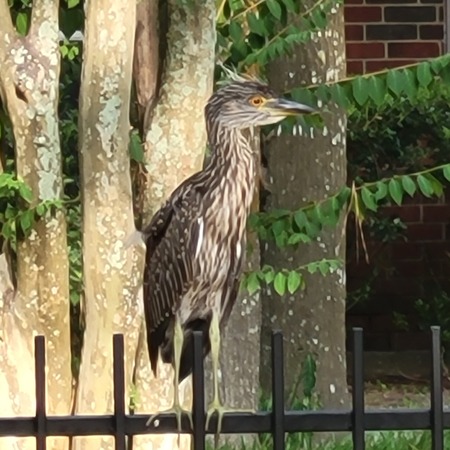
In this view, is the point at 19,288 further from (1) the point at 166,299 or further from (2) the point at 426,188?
(2) the point at 426,188

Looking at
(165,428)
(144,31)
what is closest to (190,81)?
(144,31)

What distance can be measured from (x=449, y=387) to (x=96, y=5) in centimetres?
508

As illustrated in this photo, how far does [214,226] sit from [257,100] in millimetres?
327

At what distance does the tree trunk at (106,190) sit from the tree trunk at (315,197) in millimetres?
2195

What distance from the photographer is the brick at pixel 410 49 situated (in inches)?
380

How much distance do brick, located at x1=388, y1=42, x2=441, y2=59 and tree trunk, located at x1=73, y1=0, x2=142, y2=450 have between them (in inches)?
231

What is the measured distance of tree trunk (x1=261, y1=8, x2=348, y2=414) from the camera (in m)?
6.18

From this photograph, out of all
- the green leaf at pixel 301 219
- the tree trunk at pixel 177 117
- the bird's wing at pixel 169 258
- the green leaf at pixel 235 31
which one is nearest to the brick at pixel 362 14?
the green leaf at pixel 235 31

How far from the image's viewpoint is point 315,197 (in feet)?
20.2

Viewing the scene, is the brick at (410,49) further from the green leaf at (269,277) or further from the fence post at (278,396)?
the fence post at (278,396)

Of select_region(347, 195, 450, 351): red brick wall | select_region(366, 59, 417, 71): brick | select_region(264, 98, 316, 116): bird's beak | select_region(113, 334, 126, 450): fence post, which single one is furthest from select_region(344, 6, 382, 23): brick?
select_region(113, 334, 126, 450): fence post

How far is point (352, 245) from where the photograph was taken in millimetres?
8961

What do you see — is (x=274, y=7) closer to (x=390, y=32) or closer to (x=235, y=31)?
(x=235, y=31)

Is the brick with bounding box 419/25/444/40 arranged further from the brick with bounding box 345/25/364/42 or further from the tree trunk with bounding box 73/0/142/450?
the tree trunk with bounding box 73/0/142/450
